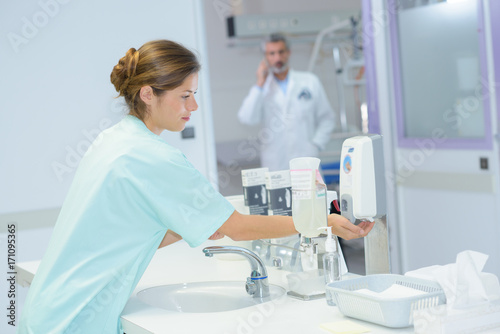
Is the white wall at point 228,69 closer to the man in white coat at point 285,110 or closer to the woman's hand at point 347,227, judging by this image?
the man in white coat at point 285,110

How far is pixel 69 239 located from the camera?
1.78 metres

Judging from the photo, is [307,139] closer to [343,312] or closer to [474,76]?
[474,76]

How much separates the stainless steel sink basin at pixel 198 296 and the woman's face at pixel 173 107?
21.3 inches

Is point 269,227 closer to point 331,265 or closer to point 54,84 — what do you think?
point 331,265

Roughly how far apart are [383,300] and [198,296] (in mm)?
825

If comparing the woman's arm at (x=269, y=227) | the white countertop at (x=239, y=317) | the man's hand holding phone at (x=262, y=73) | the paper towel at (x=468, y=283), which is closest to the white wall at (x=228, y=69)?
the man's hand holding phone at (x=262, y=73)

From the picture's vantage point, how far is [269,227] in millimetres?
1882

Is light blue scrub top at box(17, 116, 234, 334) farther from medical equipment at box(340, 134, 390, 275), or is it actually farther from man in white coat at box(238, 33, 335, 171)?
man in white coat at box(238, 33, 335, 171)

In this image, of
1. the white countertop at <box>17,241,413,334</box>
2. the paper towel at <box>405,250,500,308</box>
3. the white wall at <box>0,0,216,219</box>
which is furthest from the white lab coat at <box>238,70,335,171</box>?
the paper towel at <box>405,250,500,308</box>

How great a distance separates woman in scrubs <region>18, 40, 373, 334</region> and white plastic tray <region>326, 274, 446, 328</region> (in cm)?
18

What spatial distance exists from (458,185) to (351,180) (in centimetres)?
222

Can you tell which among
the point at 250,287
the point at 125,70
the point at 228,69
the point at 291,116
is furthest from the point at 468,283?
the point at 228,69

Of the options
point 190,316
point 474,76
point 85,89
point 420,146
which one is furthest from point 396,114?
point 190,316

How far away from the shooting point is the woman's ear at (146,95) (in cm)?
189
